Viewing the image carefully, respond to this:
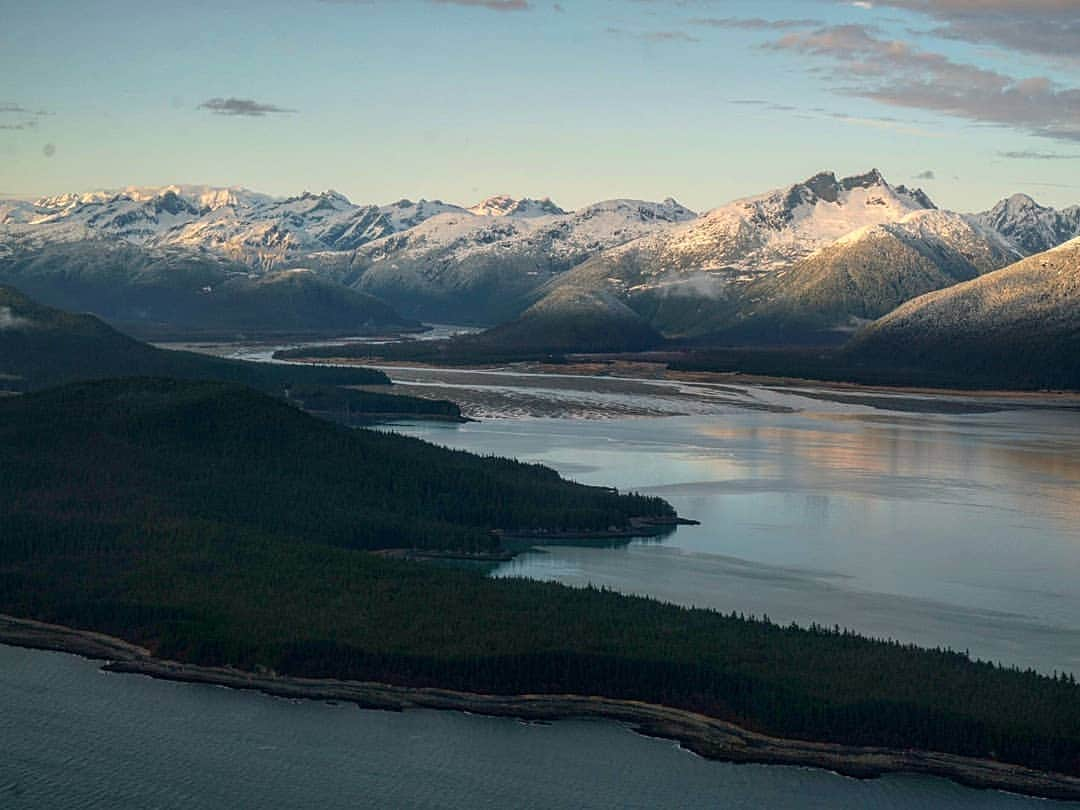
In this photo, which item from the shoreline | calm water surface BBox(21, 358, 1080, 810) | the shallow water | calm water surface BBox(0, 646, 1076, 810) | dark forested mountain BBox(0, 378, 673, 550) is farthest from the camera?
dark forested mountain BBox(0, 378, 673, 550)

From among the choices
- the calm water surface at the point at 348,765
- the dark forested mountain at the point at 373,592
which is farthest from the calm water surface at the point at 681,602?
the dark forested mountain at the point at 373,592

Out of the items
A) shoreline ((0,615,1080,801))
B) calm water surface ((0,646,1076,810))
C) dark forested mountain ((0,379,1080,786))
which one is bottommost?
calm water surface ((0,646,1076,810))

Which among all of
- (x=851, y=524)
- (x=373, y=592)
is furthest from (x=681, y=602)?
(x=851, y=524)

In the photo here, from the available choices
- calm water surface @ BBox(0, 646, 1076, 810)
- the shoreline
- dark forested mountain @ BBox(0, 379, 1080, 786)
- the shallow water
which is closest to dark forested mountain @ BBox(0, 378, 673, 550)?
dark forested mountain @ BBox(0, 379, 1080, 786)

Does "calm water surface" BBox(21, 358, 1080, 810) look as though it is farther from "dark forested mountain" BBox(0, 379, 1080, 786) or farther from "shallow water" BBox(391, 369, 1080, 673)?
"dark forested mountain" BBox(0, 379, 1080, 786)

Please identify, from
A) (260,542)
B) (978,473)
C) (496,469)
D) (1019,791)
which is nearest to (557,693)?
(1019,791)
